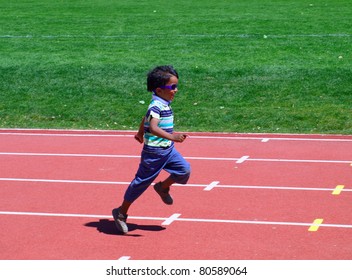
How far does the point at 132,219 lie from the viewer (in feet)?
32.4

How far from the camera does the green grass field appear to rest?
1703cm

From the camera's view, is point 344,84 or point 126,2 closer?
point 344,84

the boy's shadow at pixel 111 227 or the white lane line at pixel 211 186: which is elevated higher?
the boy's shadow at pixel 111 227

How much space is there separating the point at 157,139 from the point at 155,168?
0.30 m

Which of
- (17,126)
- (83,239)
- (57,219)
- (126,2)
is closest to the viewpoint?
(83,239)

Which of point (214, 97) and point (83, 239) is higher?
point (83, 239)

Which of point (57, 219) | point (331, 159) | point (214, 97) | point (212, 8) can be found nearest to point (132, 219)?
point (57, 219)

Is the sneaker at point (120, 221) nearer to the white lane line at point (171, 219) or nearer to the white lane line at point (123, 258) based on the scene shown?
the white lane line at point (171, 219)

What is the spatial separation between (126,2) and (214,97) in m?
16.7

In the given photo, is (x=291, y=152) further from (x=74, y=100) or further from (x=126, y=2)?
(x=126, y=2)

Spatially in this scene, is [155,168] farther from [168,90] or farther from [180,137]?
[168,90]

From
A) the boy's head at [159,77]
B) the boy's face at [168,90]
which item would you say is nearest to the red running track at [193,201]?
the boy's face at [168,90]

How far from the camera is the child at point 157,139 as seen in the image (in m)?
9.02

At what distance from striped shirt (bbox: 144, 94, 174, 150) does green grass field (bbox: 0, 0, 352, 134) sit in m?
6.76
